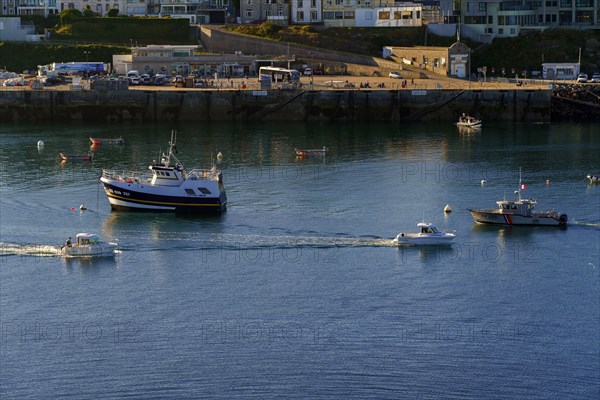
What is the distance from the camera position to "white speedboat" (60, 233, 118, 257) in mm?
60812

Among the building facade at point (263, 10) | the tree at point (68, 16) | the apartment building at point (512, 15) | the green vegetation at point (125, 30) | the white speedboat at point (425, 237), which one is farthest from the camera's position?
the building facade at point (263, 10)

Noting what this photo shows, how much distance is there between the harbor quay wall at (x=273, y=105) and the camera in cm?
10531

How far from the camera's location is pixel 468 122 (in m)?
101

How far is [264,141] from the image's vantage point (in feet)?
312

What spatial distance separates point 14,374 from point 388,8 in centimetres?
8236

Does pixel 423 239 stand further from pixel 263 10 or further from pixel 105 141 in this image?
pixel 263 10

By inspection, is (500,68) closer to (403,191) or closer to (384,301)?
(403,191)

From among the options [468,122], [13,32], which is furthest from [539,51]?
[13,32]

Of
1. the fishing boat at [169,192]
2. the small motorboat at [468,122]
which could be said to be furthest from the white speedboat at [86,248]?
the small motorboat at [468,122]

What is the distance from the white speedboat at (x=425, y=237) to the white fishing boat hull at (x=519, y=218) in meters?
4.52

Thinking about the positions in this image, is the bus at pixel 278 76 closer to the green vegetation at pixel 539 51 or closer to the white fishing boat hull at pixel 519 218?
the green vegetation at pixel 539 51

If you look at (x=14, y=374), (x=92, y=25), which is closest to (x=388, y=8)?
(x=92, y=25)

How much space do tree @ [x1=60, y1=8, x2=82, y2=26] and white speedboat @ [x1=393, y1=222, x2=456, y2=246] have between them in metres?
72.0

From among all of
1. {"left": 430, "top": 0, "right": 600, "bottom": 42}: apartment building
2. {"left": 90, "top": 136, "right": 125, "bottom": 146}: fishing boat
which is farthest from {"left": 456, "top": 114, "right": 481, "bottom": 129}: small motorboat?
{"left": 90, "top": 136, "right": 125, "bottom": 146}: fishing boat
